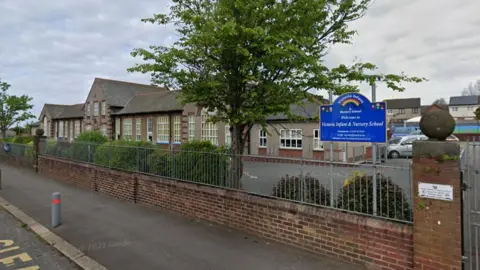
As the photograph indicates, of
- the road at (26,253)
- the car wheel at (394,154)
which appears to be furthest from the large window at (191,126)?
the road at (26,253)

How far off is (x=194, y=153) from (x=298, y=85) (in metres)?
3.19

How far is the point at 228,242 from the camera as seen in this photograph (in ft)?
19.8

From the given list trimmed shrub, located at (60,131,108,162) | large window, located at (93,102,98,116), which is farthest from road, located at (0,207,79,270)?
large window, located at (93,102,98,116)

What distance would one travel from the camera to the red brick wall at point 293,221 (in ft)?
15.1

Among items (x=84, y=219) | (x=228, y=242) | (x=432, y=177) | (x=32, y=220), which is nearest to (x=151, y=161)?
(x=84, y=219)

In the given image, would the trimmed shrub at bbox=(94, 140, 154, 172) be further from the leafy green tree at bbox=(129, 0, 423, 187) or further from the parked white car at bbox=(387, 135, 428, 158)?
the parked white car at bbox=(387, 135, 428, 158)

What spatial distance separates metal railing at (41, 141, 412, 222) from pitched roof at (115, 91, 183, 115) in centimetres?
2259

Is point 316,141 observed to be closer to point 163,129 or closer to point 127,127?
point 163,129

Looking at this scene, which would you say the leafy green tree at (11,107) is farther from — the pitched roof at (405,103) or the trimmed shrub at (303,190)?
Answer: the pitched roof at (405,103)

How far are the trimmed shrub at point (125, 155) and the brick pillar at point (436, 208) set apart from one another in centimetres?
749

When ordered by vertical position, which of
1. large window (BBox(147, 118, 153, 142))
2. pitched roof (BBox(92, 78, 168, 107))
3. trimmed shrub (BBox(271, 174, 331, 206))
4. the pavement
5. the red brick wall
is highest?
pitched roof (BBox(92, 78, 168, 107))

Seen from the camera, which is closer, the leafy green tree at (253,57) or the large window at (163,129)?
the leafy green tree at (253,57)

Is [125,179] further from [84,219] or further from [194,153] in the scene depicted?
[194,153]

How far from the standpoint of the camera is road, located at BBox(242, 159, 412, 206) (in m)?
4.92
